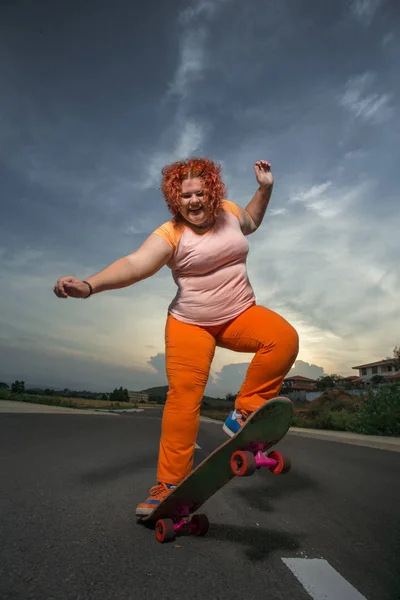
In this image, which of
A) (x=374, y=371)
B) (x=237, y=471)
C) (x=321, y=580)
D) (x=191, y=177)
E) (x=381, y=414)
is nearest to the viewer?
(x=321, y=580)

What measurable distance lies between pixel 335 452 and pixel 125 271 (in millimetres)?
5572

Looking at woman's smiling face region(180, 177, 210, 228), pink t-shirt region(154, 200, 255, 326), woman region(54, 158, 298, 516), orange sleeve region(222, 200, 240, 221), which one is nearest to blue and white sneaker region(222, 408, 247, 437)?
woman region(54, 158, 298, 516)

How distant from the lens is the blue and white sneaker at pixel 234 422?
2.53 metres

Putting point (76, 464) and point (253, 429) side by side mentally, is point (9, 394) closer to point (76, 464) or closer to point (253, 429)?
point (76, 464)

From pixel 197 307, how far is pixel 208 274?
0.23m

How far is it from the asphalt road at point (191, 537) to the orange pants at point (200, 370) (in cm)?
46

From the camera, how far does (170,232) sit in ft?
9.71

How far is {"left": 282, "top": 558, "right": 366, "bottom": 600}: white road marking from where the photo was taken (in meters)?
1.74

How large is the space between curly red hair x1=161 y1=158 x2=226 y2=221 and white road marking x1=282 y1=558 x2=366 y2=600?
1.99 m

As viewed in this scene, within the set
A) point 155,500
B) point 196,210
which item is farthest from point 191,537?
point 196,210

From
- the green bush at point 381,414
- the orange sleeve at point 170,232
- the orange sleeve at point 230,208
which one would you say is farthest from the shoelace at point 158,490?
the green bush at point 381,414

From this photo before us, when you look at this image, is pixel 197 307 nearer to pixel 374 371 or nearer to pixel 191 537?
pixel 191 537

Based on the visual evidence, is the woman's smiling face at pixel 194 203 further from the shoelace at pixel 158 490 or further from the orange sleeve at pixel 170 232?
the shoelace at pixel 158 490

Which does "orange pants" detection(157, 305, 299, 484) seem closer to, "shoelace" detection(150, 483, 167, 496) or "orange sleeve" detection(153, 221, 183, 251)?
"shoelace" detection(150, 483, 167, 496)
